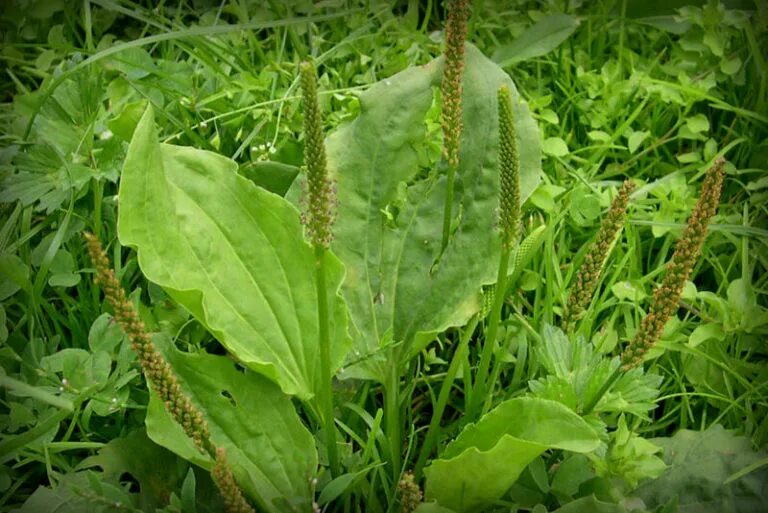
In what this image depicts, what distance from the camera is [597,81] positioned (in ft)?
8.71

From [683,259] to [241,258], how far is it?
92 cm

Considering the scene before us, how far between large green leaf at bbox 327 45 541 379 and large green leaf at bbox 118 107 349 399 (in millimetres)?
164

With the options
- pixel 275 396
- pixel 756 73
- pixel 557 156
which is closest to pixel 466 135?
pixel 557 156

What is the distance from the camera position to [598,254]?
1.56 metres

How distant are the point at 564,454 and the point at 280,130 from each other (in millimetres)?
1194

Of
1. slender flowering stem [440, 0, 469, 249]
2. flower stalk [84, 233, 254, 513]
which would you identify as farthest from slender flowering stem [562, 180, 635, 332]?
flower stalk [84, 233, 254, 513]

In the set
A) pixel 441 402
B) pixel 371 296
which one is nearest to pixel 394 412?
pixel 441 402

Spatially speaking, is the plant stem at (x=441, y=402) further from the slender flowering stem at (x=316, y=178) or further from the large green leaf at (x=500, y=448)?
the slender flowering stem at (x=316, y=178)

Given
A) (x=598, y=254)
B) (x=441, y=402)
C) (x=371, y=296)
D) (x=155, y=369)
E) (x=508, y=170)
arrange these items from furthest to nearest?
(x=371, y=296) < (x=441, y=402) < (x=598, y=254) < (x=508, y=170) < (x=155, y=369)

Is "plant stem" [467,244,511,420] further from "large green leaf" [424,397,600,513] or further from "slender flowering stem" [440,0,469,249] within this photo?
"slender flowering stem" [440,0,469,249]

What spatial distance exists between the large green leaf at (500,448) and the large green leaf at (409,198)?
0.34 m

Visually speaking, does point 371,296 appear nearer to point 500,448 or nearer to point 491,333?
point 491,333

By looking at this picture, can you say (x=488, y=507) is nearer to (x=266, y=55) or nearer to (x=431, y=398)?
(x=431, y=398)

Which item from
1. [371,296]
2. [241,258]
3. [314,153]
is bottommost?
[371,296]
